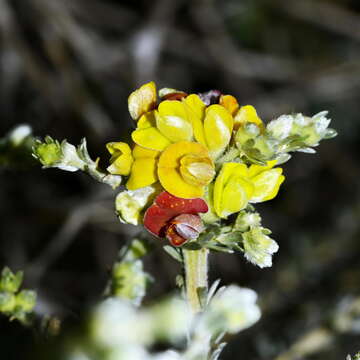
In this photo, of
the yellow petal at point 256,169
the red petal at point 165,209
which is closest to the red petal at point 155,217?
the red petal at point 165,209

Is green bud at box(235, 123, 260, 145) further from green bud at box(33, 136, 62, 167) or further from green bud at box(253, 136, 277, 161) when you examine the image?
green bud at box(33, 136, 62, 167)

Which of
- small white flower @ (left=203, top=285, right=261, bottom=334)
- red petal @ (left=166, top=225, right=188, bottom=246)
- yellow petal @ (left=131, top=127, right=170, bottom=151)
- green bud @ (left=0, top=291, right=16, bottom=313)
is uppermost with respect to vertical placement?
yellow petal @ (left=131, top=127, right=170, bottom=151)

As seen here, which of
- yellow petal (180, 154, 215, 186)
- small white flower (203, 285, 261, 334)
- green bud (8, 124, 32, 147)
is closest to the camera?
small white flower (203, 285, 261, 334)

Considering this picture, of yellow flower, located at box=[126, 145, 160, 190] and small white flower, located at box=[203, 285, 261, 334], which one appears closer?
small white flower, located at box=[203, 285, 261, 334]

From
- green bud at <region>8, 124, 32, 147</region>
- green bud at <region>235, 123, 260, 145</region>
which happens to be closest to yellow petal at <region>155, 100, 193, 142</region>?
green bud at <region>235, 123, 260, 145</region>

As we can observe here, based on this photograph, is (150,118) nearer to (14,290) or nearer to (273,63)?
(14,290)

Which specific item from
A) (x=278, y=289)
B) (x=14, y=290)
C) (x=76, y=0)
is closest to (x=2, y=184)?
(x=76, y=0)

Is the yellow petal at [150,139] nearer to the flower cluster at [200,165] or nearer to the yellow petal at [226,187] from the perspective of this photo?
the flower cluster at [200,165]
